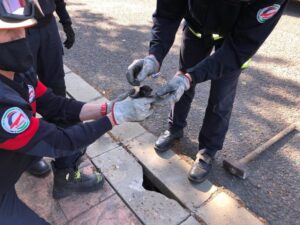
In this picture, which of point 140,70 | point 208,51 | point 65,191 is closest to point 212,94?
point 208,51

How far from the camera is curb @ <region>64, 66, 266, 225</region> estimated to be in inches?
97.6

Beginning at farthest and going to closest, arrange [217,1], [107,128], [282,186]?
[282,186] → [217,1] → [107,128]

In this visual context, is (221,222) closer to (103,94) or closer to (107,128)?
(107,128)

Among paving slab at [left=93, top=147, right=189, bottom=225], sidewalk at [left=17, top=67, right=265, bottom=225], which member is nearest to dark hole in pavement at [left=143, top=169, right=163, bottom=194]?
sidewalk at [left=17, top=67, right=265, bottom=225]

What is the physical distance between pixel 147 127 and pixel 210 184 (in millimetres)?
1000

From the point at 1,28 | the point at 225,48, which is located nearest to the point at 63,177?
the point at 1,28

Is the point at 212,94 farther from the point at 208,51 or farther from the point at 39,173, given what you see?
the point at 39,173

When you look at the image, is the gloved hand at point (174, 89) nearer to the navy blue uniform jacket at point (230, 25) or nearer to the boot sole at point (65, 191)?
A: the navy blue uniform jacket at point (230, 25)

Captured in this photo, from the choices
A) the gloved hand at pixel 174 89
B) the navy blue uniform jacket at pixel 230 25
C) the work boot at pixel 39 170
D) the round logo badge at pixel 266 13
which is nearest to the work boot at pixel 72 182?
the work boot at pixel 39 170

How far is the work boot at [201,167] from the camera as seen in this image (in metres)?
2.75

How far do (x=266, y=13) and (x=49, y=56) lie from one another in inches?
60.3

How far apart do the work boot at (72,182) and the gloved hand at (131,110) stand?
2.93 feet

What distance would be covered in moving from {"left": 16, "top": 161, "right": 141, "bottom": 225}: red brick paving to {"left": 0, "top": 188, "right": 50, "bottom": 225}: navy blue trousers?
44 cm

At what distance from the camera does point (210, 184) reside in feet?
9.11
